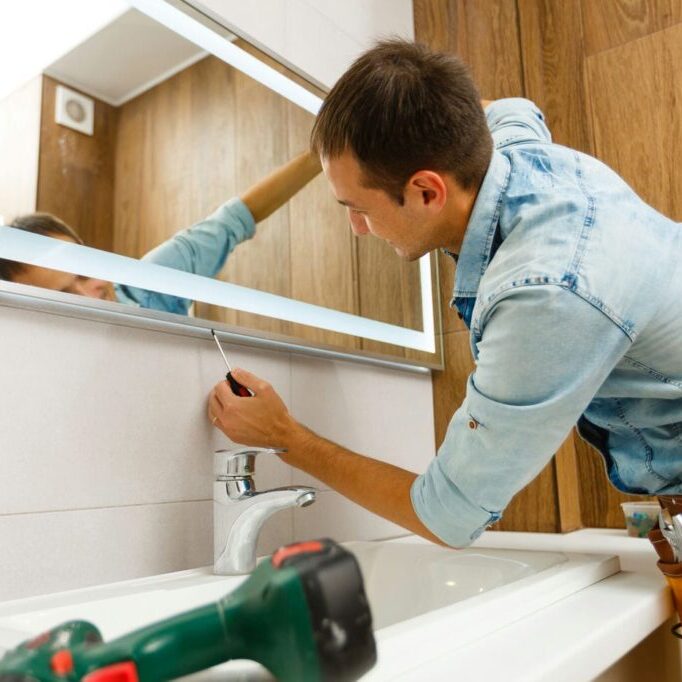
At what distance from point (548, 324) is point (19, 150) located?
645 mm

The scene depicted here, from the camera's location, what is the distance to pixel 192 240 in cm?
100

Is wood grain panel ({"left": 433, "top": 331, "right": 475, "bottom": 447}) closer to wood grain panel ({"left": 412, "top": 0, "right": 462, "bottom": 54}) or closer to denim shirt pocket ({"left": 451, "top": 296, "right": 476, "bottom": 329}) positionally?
denim shirt pocket ({"left": 451, "top": 296, "right": 476, "bottom": 329})

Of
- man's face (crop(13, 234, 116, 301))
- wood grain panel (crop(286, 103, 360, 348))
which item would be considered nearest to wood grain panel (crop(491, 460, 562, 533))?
wood grain panel (crop(286, 103, 360, 348))

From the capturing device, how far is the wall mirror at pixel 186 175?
0.84 m

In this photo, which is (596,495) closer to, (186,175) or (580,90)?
(580,90)

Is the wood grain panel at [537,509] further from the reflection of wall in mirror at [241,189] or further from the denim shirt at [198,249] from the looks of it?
the denim shirt at [198,249]

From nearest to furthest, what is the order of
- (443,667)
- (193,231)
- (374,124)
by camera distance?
1. (443,667)
2. (374,124)
3. (193,231)

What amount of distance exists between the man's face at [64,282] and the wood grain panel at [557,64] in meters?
1.07

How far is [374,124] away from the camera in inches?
31.1

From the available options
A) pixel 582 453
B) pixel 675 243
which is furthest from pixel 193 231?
pixel 582 453

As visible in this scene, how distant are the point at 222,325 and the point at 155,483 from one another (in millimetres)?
242

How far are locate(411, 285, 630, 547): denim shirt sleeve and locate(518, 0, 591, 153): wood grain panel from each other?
92cm

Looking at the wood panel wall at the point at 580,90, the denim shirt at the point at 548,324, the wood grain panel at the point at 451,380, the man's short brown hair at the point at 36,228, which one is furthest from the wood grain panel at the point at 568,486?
the man's short brown hair at the point at 36,228

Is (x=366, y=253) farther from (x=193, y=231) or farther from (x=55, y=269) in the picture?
(x=55, y=269)
